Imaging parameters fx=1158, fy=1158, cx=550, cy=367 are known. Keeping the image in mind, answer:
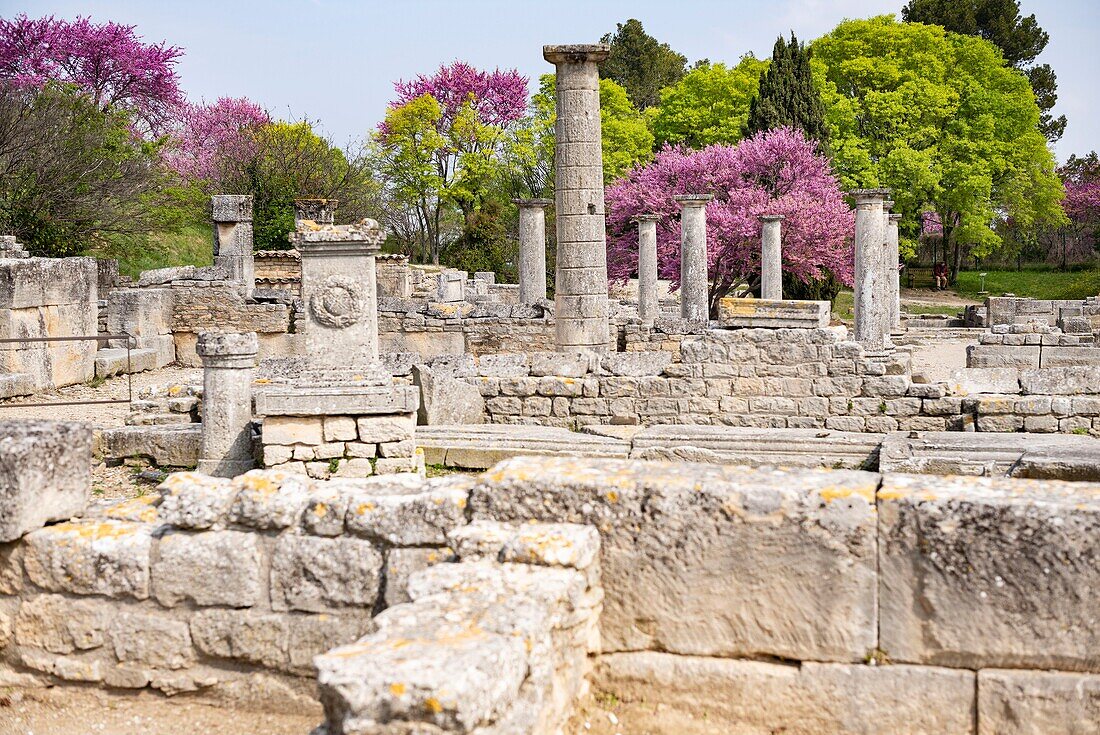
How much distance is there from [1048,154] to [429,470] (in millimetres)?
42403

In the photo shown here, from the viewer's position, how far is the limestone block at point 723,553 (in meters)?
3.69

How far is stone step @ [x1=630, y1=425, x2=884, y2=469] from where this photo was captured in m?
9.93

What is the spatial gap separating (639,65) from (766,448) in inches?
1914

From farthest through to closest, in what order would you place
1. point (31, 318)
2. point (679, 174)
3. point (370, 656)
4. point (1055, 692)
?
point (679, 174) → point (31, 318) → point (1055, 692) → point (370, 656)

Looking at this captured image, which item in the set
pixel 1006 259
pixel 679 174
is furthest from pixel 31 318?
pixel 1006 259

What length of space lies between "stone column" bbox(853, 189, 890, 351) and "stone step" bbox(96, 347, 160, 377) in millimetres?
12300

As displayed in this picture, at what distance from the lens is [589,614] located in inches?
147

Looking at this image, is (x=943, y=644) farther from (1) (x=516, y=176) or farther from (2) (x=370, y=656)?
(1) (x=516, y=176)

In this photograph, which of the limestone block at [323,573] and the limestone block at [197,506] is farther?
→ the limestone block at [197,506]

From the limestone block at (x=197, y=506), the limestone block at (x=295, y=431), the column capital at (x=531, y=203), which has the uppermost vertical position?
the column capital at (x=531, y=203)

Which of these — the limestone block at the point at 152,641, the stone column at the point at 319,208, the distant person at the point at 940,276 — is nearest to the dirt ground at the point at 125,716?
the limestone block at the point at 152,641

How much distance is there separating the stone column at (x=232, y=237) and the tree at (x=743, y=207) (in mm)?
12864

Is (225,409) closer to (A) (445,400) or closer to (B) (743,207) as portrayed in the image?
(A) (445,400)

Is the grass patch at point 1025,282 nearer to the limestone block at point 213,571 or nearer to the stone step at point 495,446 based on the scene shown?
the stone step at point 495,446
